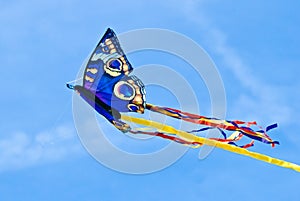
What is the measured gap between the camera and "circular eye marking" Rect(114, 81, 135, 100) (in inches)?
893

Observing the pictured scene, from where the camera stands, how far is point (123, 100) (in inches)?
895

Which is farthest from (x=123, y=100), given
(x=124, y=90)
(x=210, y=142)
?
(x=210, y=142)

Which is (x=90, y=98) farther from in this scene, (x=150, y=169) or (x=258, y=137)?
(x=258, y=137)

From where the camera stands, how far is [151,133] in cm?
2209

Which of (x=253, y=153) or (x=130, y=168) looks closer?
(x=253, y=153)

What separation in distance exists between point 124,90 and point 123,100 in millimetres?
316

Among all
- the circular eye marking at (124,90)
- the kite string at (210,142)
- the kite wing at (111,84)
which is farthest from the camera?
the circular eye marking at (124,90)

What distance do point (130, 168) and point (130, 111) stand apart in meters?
1.96

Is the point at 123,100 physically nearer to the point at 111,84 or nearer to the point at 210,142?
the point at 111,84

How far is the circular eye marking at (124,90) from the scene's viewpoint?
74.4ft

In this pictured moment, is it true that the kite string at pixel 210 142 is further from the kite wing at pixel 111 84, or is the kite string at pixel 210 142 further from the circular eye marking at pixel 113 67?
the circular eye marking at pixel 113 67

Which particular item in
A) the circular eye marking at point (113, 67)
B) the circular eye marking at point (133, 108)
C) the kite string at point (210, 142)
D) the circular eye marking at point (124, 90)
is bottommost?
the kite string at point (210, 142)

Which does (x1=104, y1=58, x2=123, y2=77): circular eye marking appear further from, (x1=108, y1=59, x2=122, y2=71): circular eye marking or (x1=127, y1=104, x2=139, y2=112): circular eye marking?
(x1=127, y1=104, x2=139, y2=112): circular eye marking

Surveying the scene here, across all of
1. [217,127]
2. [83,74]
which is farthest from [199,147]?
[83,74]
